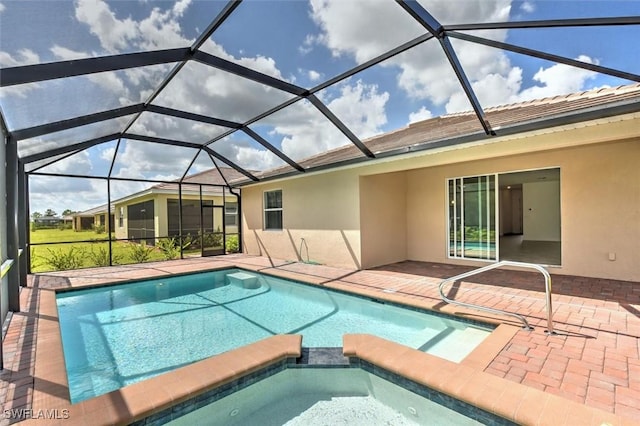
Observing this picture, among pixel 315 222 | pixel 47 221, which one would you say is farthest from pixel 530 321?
pixel 47 221

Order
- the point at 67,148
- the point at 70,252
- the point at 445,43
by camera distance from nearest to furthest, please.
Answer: the point at 445,43, the point at 67,148, the point at 70,252

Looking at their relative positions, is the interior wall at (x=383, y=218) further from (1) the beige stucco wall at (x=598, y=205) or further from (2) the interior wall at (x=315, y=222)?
(1) the beige stucco wall at (x=598, y=205)

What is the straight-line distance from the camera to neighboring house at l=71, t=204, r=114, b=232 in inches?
453

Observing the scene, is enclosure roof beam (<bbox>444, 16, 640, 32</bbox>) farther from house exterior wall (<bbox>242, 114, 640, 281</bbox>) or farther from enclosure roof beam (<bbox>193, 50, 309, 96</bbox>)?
enclosure roof beam (<bbox>193, 50, 309, 96</bbox>)

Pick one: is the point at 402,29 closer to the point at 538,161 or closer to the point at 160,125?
the point at 538,161

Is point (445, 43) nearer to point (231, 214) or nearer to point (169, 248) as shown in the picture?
point (169, 248)

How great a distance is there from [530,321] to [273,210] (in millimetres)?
9688

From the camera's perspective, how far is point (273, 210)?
12.7 m

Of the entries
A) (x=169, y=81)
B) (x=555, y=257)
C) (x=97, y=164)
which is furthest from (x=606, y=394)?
(x=97, y=164)

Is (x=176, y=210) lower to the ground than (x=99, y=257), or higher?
higher

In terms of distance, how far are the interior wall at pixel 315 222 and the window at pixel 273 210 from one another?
8.9 inches

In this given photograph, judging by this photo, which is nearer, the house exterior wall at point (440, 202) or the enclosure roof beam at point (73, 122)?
the enclosure roof beam at point (73, 122)

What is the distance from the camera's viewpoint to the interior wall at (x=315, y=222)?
9.45 metres

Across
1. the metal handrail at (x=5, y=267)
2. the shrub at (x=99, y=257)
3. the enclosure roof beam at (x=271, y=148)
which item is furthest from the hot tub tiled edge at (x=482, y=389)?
the shrub at (x=99, y=257)
